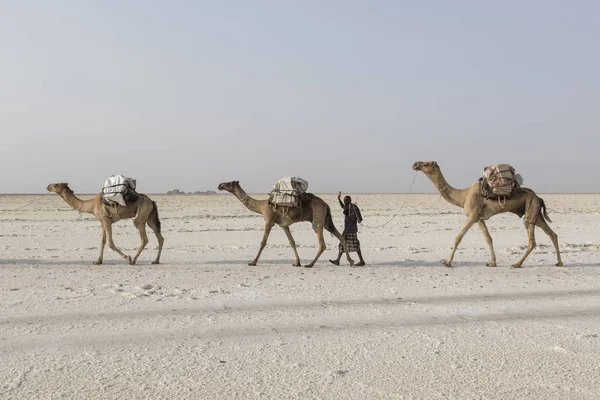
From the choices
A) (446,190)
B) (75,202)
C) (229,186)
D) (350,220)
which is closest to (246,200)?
(229,186)

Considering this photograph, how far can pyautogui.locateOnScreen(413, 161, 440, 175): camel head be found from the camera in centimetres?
1237

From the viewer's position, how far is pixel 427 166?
12406mm

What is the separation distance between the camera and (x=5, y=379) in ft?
14.6

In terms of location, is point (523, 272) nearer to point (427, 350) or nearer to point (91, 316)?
point (427, 350)

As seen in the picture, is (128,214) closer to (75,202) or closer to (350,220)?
(75,202)

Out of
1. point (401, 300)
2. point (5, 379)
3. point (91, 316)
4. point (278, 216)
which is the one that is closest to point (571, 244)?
point (278, 216)

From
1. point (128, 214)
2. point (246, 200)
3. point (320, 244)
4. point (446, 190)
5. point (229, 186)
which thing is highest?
point (446, 190)

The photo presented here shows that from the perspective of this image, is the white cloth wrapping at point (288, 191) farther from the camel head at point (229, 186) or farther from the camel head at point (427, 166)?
the camel head at point (427, 166)

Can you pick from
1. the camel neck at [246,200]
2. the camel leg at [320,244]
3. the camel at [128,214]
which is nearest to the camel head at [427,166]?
the camel leg at [320,244]

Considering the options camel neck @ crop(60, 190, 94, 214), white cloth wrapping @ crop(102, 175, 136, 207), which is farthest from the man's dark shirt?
camel neck @ crop(60, 190, 94, 214)

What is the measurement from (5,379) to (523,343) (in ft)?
15.7

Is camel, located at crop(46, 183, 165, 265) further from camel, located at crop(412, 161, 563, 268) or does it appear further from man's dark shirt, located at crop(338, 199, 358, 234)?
camel, located at crop(412, 161, 563, 268)

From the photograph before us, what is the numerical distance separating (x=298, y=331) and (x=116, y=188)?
23.9 feet

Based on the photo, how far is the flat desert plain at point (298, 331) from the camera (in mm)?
4395
